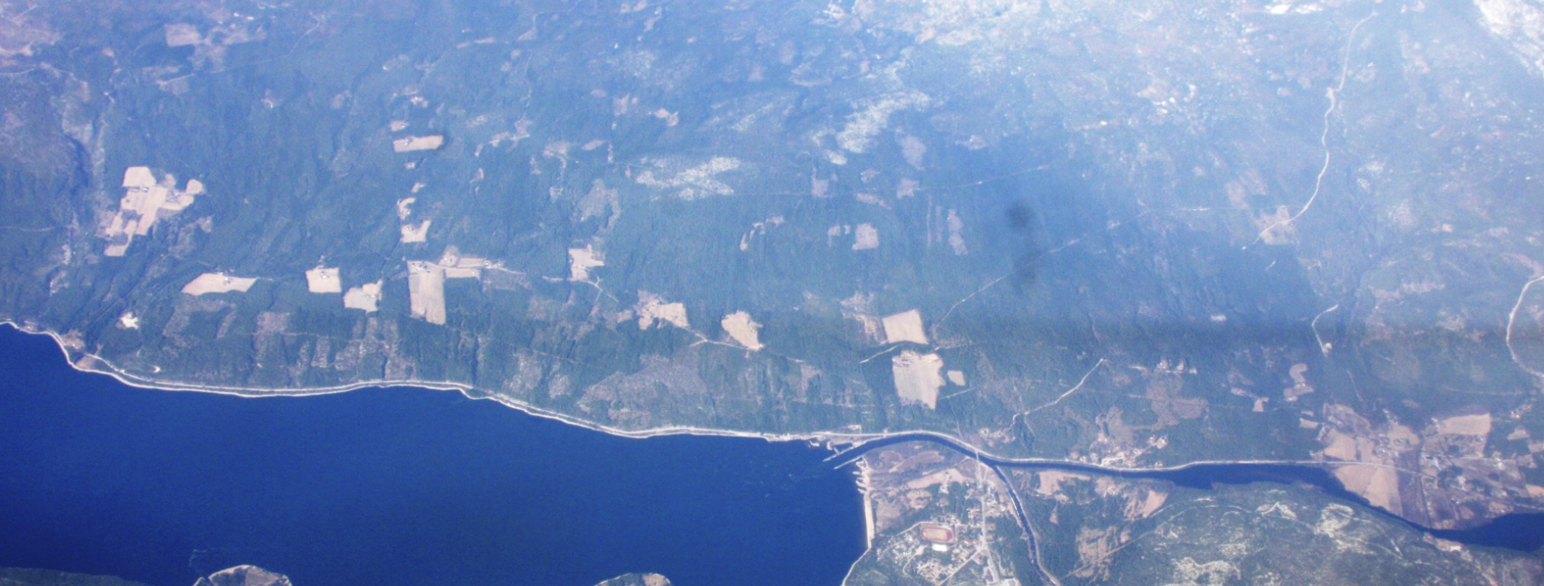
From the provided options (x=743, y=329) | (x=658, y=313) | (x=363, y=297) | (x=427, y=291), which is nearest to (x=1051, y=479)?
(x=743, y=329)

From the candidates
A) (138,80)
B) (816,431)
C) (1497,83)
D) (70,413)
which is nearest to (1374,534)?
(816,431)

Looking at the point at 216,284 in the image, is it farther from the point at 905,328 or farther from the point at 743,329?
the point at 905,328

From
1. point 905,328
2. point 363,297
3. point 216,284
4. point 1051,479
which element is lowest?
point 1051,479

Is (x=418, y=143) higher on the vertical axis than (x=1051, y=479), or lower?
higher

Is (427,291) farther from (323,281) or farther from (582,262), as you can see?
(582,262)

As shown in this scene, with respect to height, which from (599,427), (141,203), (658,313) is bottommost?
(599,427)

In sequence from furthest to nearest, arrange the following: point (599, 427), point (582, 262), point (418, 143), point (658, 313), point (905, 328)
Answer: point (418, 143) < point (582, 262) < point (658, 313) < point (905, 328) < point (599, 427)

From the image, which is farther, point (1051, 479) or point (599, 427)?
point (599, 427)

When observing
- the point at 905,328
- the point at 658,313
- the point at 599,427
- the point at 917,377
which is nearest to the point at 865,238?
the point at 905,328

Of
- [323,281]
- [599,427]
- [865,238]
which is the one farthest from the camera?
[865,238]

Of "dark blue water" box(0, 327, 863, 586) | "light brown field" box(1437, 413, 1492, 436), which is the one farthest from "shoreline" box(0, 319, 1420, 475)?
"light brown field" box(1437, 413, 1492, 436)

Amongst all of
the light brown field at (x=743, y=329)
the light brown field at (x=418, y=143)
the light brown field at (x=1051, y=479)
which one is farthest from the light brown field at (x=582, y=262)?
the light brown field at (x=1051, y=479)
